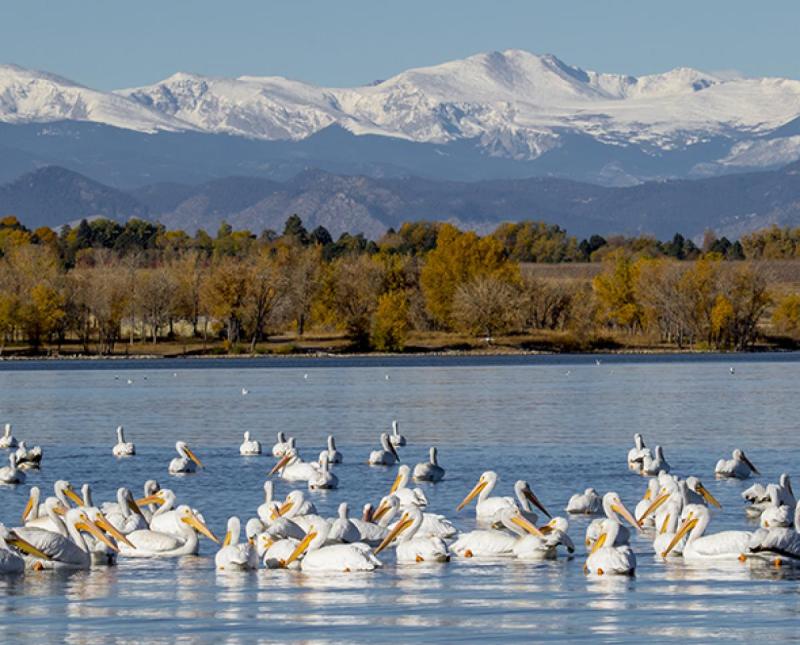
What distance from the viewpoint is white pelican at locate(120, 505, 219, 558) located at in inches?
817

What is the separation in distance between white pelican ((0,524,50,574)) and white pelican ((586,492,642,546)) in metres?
6.01

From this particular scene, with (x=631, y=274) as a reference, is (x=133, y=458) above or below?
below

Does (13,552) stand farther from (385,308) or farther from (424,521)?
(385,308)

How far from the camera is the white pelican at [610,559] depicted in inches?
736

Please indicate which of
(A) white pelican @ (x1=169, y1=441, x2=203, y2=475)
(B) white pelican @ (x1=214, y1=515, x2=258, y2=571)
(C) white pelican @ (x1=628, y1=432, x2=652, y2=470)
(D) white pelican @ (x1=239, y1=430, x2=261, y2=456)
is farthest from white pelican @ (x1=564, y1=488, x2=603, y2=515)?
(D) white pelican @ (x1=239, y1=430, x2=261, y2=456)

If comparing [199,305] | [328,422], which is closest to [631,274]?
[199,305]

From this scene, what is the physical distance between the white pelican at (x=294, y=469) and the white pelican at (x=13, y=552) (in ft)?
31.2

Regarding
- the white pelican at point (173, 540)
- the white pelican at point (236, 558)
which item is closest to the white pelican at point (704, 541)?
the white pelican at point (236, 558)

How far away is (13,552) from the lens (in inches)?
760

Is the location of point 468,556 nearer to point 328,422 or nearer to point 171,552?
point 171,552

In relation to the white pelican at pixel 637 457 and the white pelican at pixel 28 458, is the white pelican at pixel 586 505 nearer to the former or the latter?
the white pelican at pixel 637 457

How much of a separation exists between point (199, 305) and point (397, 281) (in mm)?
13543

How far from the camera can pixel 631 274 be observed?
123375mm

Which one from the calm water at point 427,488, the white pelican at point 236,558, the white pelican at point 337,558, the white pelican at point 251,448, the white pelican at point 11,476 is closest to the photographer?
the calm water at point 427,488
